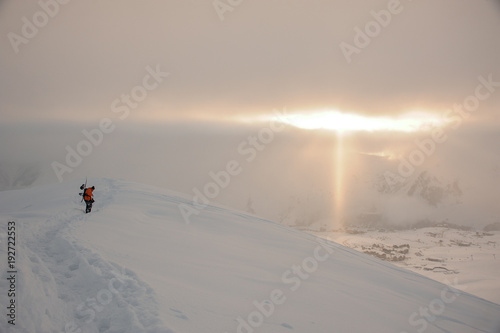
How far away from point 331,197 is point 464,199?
7692cm

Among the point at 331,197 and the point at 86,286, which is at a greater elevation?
the point at 331,197

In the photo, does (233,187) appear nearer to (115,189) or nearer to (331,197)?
(331,197)

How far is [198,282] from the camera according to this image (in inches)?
338

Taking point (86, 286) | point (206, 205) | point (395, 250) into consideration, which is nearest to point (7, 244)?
point (86, 286)

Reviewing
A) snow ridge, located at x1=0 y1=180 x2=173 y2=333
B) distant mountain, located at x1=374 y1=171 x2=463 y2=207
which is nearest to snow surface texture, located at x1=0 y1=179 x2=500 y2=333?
snow ridge, located at x1=0 y1=180 x2=173 y2=333

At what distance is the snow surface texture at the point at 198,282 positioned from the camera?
248 inches

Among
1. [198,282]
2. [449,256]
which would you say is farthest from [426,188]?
[198,282]

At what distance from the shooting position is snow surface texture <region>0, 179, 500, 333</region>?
248 inches

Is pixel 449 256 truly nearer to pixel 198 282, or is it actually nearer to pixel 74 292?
pixel 198 282

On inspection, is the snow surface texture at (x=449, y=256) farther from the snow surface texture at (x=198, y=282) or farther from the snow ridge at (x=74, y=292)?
the snow ridge at (x=74, y=292)

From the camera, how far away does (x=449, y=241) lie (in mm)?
74250

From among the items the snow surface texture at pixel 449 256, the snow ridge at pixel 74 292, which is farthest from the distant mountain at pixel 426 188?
the snow ridge at pixel 74 292

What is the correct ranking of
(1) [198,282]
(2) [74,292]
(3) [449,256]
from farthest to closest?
(3) [449,256], (1) [198,282], (2) [74,292]

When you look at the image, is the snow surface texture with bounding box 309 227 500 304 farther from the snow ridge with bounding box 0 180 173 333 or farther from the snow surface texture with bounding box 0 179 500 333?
the snow ridge with bounding box 0 180 173 333
